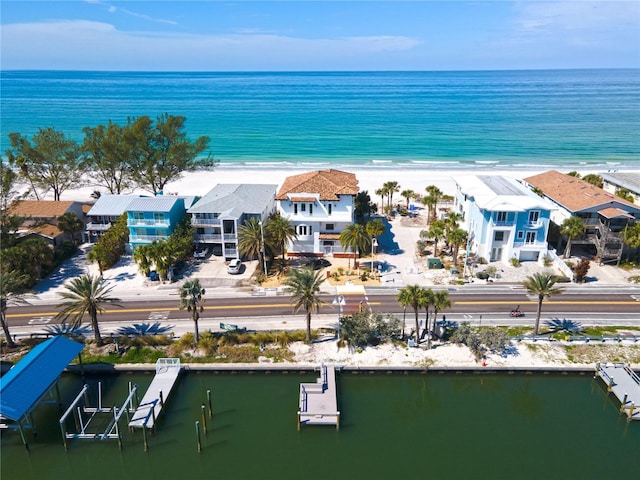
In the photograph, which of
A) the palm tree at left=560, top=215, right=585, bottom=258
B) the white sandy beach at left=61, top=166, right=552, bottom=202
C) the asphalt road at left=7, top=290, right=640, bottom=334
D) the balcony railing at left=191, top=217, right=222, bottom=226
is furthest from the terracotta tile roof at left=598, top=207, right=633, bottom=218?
the balcony railing at left=191, top=217, right=222, bottom=226

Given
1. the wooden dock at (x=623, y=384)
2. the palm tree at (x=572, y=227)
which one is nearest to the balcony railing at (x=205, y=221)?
the palm tree at (x=572, y=227)

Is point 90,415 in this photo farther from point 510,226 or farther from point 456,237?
point 510,226

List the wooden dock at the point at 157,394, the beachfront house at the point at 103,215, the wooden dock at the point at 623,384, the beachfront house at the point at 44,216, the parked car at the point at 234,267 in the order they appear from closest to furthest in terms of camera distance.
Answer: the wooden dock at the point at 157,394
the wooden dock at the point at 623,384
the parked car at the point at 234,267
the beachfront house at the point at 44,216
the beachfront house at the point at 103,215

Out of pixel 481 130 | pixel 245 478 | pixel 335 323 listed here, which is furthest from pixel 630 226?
pixel 481 130

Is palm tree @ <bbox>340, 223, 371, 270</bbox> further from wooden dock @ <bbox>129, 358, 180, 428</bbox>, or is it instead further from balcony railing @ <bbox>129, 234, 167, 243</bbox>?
wooden dock @ <bbox>129, 358, 180, 428</bbox>

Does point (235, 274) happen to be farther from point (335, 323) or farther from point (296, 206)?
point (335, 323)

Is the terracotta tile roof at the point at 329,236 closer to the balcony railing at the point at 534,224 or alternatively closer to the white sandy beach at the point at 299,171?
the balcony railing at the point at 534,224
